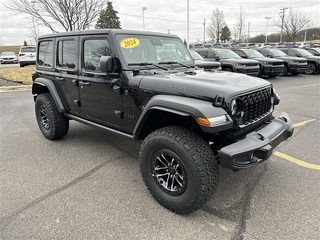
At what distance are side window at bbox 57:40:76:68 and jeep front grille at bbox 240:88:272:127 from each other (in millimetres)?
2633

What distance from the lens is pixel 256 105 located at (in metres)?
2.91

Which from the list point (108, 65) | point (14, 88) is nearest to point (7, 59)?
point (14, 88)

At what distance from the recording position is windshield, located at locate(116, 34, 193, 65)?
11.1 ft

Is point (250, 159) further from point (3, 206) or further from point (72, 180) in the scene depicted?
point (3, 206)

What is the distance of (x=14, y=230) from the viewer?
242 centimetres

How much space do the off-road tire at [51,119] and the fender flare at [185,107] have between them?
2.27 meters

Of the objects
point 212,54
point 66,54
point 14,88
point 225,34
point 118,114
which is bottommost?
point 14,88

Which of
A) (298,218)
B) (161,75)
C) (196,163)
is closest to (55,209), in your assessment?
(196,163)

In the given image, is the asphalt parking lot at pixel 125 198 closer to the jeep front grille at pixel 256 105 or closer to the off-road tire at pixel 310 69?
the jeep front grille at pixel 256 105

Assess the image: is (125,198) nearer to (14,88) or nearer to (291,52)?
(14,88)

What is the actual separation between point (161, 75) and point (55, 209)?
1910 millimetres

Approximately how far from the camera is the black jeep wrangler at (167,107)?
244cm

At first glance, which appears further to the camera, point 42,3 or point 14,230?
point 42,3

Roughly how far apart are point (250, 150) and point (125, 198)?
1.47 m
